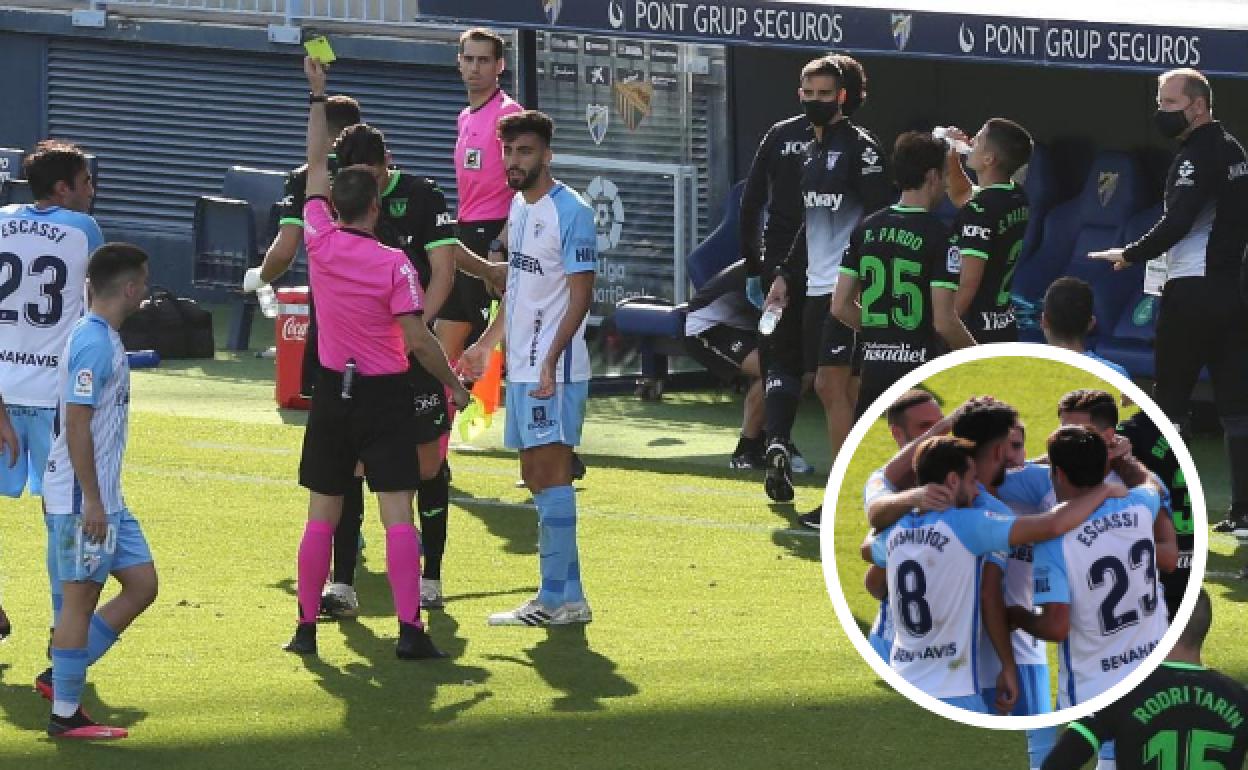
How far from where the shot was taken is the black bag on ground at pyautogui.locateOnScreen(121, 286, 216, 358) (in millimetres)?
16219

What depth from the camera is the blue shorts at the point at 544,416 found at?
841cm

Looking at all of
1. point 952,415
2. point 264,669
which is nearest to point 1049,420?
point 952,415

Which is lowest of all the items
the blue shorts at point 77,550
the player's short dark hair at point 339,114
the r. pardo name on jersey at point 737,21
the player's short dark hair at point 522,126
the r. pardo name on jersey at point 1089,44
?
the blue shorts at point 77,550

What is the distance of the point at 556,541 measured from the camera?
8.42 metres

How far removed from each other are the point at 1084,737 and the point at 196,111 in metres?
15.9

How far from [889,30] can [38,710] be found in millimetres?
6795

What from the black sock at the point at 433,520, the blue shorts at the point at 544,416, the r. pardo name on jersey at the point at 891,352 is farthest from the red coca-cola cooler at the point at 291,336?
the blue shorts at the point at 544,416

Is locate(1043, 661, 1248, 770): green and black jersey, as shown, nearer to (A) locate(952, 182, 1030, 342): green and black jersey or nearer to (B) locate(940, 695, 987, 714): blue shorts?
(B) locate(940, 695, 987, 714): blue shorts

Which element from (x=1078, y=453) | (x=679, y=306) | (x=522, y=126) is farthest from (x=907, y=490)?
(x=679, y=306)

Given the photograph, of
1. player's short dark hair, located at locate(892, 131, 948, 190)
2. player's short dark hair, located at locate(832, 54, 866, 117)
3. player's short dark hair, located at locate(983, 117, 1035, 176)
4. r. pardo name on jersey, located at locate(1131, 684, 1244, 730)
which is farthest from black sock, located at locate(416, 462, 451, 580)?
r. pardo name on jersey, located at locate(1131, 684, 1244, 730)

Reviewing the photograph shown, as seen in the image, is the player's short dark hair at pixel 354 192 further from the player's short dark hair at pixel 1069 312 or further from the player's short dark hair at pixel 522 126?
the player's short dark hair at pixel 1069 312

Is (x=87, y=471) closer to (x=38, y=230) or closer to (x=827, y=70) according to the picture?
(x=38, y=230)

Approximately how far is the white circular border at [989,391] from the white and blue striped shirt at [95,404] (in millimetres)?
3834

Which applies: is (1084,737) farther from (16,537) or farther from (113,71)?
(113,71)
